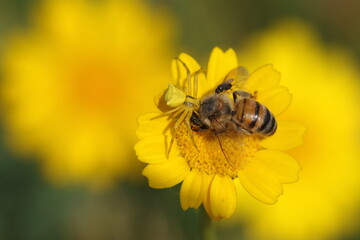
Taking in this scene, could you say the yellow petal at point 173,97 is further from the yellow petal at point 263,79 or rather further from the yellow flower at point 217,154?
the yellow petal at point 263,79

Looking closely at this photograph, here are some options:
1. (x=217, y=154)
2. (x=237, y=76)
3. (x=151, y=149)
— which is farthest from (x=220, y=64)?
(x=151, y=149)

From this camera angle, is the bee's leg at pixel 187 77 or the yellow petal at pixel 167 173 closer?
the yellow petal at pixel 167 173

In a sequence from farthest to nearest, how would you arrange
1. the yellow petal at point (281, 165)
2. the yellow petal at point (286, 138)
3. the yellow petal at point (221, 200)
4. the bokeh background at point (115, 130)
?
the bokeh background at point (115, 130)
the yellow petal at point (286, 138)
the yellow petal at point (281, 165)
the yellow petal at point (221, 200)

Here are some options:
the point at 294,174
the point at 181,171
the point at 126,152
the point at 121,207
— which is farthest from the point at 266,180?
the point at 121,207

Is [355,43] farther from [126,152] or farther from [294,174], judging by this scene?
[294,174]

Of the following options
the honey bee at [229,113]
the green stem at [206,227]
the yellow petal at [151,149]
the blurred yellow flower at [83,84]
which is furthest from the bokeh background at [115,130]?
the yellow petal at [151,149]

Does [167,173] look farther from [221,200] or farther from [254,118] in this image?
[254,118]

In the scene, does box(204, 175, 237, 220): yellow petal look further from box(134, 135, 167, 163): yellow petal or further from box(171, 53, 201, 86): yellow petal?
box(171, 53, 201, 86): yellow petal
